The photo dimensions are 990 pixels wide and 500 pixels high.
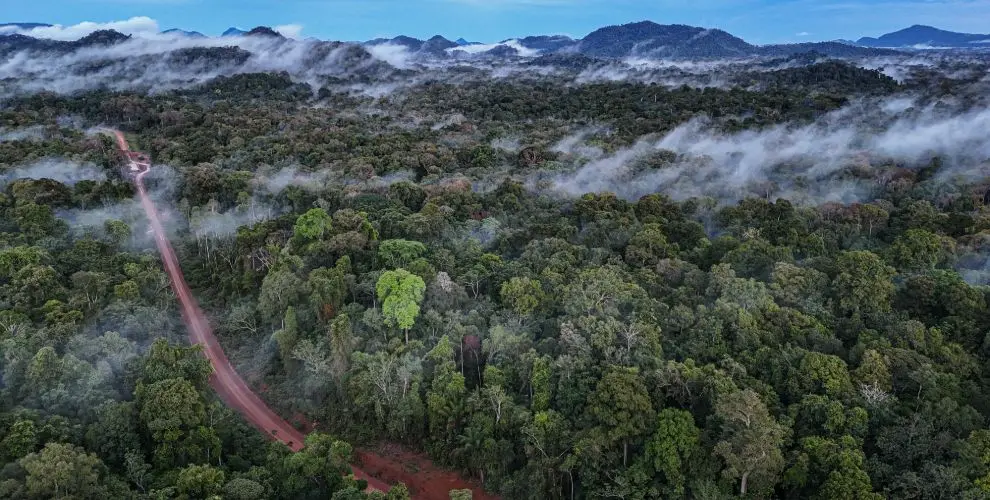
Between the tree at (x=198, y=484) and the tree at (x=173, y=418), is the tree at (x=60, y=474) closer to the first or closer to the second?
the tree at (x=198, y=484)

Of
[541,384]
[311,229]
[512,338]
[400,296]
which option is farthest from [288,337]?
[541,384]

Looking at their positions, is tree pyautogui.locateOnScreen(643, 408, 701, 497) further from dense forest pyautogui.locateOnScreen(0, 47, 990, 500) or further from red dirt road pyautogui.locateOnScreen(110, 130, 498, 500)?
red dirt road pyautogui.locateOnScreen(110, 130, 498, 500)

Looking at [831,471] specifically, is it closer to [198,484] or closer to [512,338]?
[512,338]

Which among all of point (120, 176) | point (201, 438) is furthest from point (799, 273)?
point (120, 176)

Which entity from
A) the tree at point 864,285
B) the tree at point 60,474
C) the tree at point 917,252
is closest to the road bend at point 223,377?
the tree at point 60,474

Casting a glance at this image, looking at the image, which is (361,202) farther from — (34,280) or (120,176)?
(120,176)

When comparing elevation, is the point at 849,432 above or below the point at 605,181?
below
